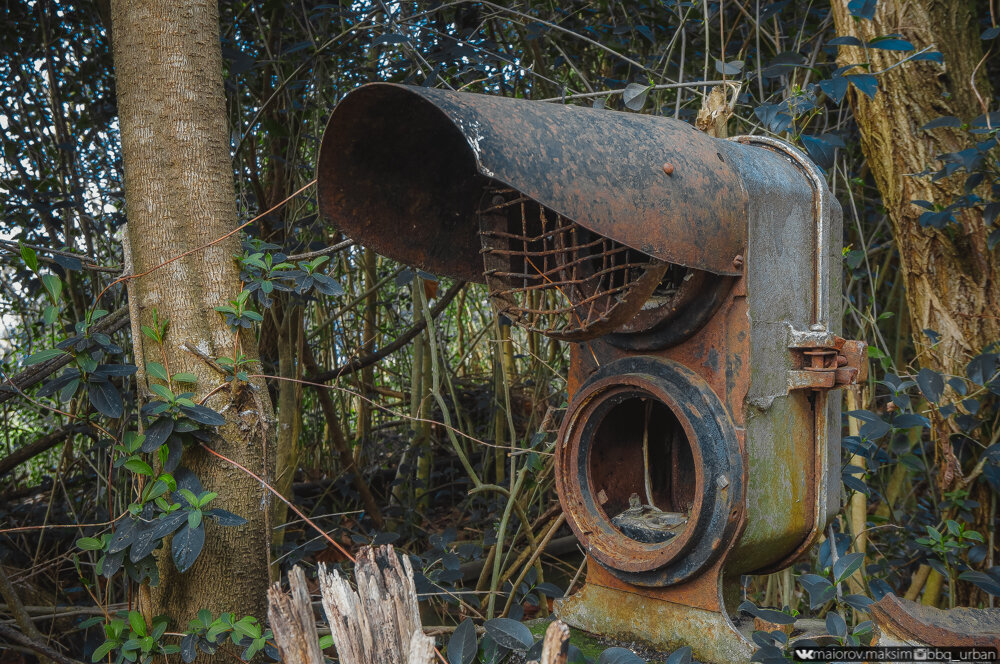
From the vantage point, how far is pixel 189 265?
81.0 inches

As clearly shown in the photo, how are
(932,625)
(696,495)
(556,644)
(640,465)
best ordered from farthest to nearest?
(640,465) → (696,495) → (932,625) → (556,644)

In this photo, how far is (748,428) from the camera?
174cm

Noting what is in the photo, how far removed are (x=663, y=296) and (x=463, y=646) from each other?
89 centimetres

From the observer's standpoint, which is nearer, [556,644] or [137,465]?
[556,644]

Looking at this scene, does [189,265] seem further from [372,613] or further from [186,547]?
[372,613]

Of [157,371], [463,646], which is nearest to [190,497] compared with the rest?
[157,371]

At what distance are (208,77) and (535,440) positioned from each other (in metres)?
1.52

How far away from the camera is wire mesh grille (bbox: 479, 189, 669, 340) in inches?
62.9

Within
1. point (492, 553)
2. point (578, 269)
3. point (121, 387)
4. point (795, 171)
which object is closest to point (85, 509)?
point (121, 387)

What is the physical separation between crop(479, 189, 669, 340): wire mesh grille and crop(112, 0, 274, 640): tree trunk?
76 cm

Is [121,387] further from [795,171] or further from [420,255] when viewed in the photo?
[795,171]

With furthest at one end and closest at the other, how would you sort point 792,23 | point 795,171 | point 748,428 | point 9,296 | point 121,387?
point 9,296 → point 792,23 → point 121,387 → point 795,171 → point 748,428

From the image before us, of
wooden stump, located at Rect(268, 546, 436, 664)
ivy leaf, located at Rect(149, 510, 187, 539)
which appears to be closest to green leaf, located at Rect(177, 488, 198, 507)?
ivy leaf, located at Rect(149, 510, 187, 539)

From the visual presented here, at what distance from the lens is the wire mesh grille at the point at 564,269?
1.60 m
